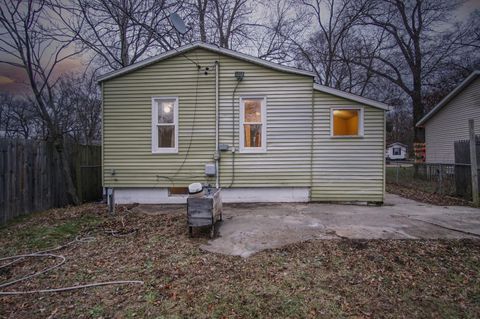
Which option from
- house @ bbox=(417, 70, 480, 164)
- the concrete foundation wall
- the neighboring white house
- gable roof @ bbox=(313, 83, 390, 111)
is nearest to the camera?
gable roof @ bbox=(313, 83, 390, 111)

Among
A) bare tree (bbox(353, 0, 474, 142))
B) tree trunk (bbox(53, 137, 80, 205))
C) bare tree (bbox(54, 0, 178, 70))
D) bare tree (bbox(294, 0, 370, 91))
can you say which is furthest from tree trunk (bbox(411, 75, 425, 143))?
tree trunk (bbox(53, 137, 80, 205))

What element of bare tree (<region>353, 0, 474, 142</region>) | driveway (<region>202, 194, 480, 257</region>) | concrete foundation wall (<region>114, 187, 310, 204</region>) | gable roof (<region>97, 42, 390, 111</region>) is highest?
bare tree (<region>353, 0, 474, 142</region>)

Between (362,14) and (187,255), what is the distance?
19.4 metres

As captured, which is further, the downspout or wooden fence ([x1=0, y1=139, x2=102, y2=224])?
the downspout

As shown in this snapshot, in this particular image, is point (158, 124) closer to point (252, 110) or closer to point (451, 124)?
point (252, 110)

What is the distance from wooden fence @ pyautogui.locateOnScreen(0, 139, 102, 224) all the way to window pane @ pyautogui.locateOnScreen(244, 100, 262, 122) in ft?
19.5

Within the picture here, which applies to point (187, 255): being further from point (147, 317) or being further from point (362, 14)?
point (362, 14)

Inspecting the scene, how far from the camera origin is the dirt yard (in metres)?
2.86

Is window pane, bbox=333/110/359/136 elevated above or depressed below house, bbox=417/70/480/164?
below

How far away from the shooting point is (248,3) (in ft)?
51.4

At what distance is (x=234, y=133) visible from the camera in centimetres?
795

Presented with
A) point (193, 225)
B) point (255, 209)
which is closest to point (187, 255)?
point (193, 225)

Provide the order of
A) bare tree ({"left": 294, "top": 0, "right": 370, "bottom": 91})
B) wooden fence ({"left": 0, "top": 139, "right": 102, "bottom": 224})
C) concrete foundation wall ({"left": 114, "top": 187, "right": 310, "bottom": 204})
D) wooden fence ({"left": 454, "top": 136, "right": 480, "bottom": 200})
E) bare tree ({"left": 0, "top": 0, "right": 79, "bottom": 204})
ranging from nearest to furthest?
wooden fence ({"left": 0, "top": 139, "right": 102, "bottom": 224}) → bare tree ({"left": 0, "top": 0, "right": 79, "bottom": 204}) → concrete foundation wall ({"left": 114, "top": 187, "right": 310, "bottom": 204}) → wooden fence ({"left": 454, "top": 136, "right": 480, "bottom": 200}) → bare tree ({"left": 294, "top": 0, "right": 370, "bottom": 91})

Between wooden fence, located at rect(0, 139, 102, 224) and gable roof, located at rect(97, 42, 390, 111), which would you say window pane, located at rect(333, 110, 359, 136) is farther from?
wooden fence, located at rect(0, 139, 102, 224)
